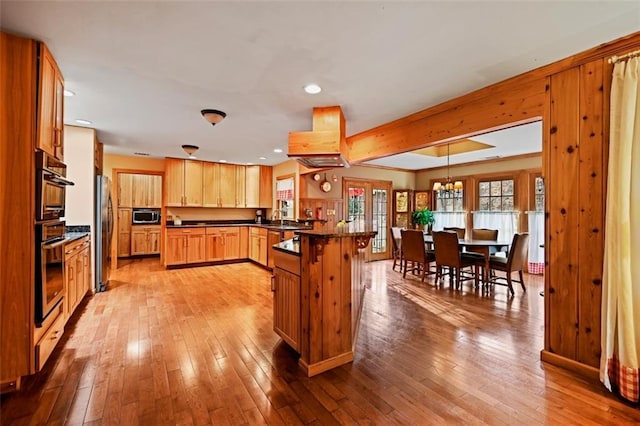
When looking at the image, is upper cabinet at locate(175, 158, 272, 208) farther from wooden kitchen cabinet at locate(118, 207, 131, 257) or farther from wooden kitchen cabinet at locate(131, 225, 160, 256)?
wooden kitchen cabinet at locate(118, 207, 131, 257)

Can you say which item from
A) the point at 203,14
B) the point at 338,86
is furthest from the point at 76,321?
the point at 338,86

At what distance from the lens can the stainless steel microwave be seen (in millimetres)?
7680

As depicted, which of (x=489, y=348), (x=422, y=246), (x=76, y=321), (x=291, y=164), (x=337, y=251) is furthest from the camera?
(x=291, y=164)

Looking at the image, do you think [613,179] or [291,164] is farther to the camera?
[291,164]

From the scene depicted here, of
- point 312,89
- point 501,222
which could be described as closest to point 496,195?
point 501,222

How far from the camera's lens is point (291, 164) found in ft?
21.2

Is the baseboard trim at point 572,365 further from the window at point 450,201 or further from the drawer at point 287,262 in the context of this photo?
the window at point 450,201

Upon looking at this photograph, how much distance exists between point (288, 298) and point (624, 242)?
242 cm

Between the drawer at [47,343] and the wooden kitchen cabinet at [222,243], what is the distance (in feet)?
12.5

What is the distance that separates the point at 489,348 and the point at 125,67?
395 centimetres

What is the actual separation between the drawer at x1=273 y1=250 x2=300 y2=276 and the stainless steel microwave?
21.4 ft

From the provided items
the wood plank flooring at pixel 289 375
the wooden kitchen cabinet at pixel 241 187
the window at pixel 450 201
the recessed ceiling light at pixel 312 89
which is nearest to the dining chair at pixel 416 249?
the wood plank flooring at pixel 289 375

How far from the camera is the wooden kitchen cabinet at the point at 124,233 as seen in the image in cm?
745

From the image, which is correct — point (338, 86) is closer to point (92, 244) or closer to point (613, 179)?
point (613, 179)
